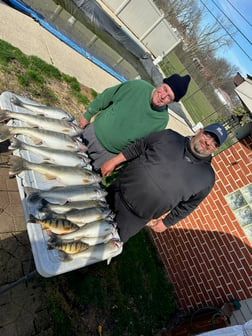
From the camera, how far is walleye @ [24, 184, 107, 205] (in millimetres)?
2550

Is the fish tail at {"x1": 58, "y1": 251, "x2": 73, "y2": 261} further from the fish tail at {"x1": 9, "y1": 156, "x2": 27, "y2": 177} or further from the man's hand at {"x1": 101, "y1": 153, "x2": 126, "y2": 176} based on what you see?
the man's hand at {"x1": 101, "y1": 153, "x2": 126, "y2": 176}

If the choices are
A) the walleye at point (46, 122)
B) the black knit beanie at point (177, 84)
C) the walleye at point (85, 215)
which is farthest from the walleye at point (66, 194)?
the black knit beanie at point (177, 84)

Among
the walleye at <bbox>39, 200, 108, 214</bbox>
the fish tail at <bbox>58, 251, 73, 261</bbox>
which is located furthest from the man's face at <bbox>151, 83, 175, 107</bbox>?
the fish tail at <bbox>58, 251, 73, 261</bbox>

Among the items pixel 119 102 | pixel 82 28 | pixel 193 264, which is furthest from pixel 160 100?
pixel 82 28

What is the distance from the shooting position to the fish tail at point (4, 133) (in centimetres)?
296

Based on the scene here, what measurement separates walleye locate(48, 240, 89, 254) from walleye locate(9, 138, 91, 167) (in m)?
0.94

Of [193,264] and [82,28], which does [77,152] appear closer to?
[193,264]

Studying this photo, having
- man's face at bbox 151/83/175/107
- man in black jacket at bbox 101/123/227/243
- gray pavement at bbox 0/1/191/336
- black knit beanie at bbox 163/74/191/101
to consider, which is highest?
black knit beanie at bbox 163/74/191/101

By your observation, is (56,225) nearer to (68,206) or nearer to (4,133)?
A: (68,206)

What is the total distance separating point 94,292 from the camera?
14.2ft

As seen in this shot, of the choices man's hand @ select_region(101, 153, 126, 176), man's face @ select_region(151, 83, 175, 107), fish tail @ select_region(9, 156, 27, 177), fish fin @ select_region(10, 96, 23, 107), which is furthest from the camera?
man's hand @ select_region(101, 153, 126, 176)

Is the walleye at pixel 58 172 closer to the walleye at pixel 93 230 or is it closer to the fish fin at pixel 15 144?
the fish fin at pixel 15 144

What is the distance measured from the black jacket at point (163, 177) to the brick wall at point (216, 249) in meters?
2.44

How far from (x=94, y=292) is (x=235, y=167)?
3400 mm
